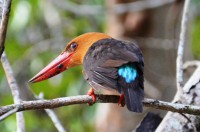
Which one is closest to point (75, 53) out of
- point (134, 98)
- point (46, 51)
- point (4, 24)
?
point (134, 98)

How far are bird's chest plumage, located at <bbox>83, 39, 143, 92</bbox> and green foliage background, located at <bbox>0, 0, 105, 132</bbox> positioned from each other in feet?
6.97

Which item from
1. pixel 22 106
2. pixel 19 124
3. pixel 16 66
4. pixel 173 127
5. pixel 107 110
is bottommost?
pixel 107 110

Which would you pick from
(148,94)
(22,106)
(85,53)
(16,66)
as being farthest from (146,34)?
(22,106)

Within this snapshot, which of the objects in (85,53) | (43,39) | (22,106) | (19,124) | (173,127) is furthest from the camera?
(43,39)

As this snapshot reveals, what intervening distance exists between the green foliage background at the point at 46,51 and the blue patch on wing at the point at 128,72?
234 cm

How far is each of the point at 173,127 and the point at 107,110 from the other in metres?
2.50

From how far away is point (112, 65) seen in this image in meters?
2.70

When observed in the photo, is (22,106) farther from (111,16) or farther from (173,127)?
(111,16)

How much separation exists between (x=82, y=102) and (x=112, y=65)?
1.16 feet

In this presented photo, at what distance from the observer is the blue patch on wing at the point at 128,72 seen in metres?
2.65

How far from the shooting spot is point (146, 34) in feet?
17.7

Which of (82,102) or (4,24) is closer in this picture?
(4,24)

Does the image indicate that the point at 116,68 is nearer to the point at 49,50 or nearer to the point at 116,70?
the point at 116,70

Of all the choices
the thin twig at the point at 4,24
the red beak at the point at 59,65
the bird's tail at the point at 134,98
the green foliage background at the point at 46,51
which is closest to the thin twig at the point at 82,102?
the bird's tail at the point at 134,98
